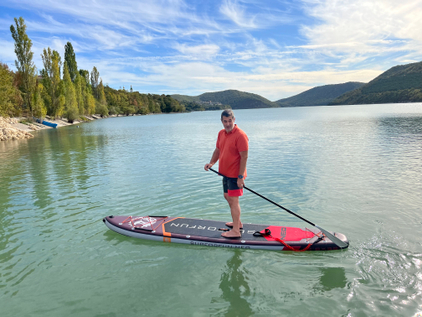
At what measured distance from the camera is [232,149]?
5.71 metres

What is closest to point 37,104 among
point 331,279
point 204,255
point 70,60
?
point 70,60

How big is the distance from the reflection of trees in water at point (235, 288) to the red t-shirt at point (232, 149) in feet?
6.04

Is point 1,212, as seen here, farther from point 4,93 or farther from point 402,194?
point 4,93

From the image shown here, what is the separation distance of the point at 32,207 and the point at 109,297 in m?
6.26

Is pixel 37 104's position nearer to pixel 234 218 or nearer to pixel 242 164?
pixel 234 218

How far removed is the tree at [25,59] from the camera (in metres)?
47.3

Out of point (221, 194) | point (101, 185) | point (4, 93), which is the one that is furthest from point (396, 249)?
point (4, 93)

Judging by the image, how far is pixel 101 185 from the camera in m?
11.8

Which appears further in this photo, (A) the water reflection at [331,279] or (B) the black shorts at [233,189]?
(B) the black shorts at [233,189]

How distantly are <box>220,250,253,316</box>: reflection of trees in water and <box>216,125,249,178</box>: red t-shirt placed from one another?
1.84 m

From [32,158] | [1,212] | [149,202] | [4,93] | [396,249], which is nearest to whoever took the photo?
[396,249]

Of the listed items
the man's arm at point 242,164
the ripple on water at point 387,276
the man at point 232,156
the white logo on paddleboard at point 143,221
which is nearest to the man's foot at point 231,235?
the man at point 232,156

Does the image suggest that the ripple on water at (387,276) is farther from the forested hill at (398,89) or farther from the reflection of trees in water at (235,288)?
the forested hill at (398,89)

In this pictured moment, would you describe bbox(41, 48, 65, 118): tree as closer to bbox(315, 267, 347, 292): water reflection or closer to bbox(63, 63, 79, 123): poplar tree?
bbox(63, 63, 79, 123): poplar tree
